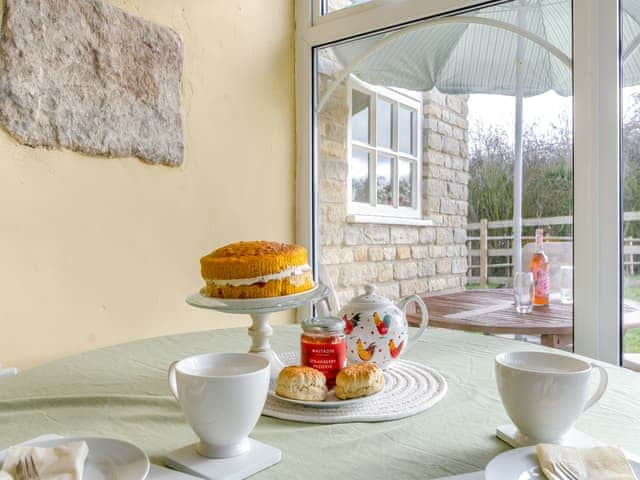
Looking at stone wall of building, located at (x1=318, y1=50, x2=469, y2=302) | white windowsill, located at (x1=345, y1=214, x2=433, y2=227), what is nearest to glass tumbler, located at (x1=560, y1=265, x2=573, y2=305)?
stone wall of building, located at (x1=318, y1=50, x2=469, y2=302)

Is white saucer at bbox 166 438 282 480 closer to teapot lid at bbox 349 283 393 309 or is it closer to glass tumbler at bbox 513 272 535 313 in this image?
teapot lid at bbox 349 283 393 309

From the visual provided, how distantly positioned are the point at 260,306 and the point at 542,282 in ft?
3.94

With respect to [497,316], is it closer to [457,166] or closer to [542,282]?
[542,282]

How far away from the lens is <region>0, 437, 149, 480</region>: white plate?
21.6 inches

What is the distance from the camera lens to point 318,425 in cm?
74

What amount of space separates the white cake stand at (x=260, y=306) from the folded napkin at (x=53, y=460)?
1.16 feet

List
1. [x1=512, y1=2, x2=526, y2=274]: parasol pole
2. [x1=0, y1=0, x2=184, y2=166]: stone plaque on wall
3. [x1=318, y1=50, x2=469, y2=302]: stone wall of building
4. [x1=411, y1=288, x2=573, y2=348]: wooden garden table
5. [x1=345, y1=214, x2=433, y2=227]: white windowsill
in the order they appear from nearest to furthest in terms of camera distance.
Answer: [x1=0, y1=0, x2=184, y2=166]: stone plaque on wall
[x1=411, y1=288, x2=573, y2=348]: wooden garden table
[x1=512, y1=2, x2=526, y2=274]: parasol pole
[x1=318, y1=50, x2=469, y2=302]: stone wall of building
[x1=345, y1=214, x2=433, y2=227]: white windowsill

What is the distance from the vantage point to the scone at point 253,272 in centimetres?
92

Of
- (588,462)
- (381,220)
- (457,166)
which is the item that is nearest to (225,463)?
(588,462)

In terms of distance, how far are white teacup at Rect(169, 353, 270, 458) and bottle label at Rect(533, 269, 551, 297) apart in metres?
1.36

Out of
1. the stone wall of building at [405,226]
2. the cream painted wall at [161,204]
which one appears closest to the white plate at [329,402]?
the cream painted wall at [161,204]

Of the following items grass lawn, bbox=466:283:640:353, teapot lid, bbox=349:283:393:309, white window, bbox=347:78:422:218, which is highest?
white window, bbox=347:78:422:218

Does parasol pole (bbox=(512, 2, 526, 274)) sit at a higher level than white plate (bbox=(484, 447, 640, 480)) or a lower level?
higher

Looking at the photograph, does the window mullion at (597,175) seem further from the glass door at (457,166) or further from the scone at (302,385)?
the scone at (302,385)
